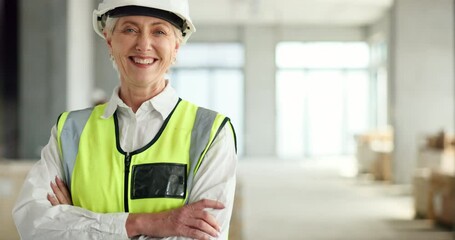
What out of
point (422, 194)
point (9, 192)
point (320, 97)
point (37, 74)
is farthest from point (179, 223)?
point (320, 97)

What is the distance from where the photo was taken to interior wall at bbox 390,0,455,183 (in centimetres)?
1192

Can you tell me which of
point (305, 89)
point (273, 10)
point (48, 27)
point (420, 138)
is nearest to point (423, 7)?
point (420, 138)

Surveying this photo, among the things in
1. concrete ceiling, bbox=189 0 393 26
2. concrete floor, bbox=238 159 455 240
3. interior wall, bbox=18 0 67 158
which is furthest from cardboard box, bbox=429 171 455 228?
concrete ceiling, bbox=189 0 393 26

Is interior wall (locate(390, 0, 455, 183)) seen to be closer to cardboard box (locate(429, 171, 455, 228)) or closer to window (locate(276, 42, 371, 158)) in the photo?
cardboard box (locate(429, 171, 455, 228))

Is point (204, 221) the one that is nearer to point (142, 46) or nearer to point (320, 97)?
point (142, 46)

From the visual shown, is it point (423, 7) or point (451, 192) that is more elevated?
point (423, 7)

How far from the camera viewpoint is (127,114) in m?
1.53

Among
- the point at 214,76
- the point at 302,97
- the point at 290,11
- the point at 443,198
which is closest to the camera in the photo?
the point at 443,198

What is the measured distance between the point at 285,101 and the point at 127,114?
18389 mm

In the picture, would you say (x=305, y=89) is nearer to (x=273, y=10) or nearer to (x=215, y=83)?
(x=215, y=83)

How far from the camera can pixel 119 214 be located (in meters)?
1.43

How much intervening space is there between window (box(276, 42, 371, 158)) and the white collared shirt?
59.3ft

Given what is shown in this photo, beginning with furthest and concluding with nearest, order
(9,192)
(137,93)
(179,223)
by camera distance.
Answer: (9,192) < (137,93) < (179,223)

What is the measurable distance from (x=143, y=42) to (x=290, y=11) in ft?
50.1
